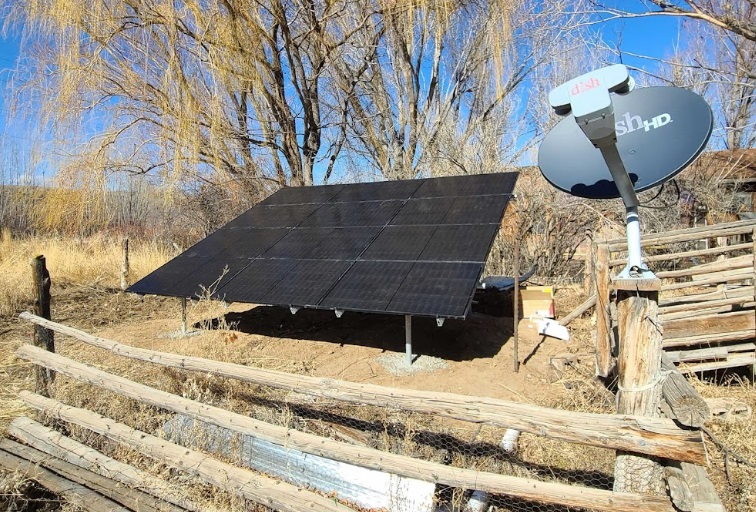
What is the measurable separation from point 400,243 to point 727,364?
4.14 m

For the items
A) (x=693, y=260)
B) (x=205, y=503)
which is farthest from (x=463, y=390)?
(x=693, y=260)

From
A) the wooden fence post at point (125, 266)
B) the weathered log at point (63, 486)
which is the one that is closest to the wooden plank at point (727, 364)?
the weathered log at point (63, 486)

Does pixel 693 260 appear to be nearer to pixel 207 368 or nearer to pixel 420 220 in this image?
pixel 420 220

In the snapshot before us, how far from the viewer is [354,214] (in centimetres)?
804

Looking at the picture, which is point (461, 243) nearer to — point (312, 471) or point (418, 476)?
point (312, 471)

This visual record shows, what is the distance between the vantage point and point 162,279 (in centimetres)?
740

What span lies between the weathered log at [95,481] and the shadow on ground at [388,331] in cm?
365

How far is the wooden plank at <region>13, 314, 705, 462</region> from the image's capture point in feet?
7.49

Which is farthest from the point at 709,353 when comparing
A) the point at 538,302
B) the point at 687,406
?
the point at 687,406

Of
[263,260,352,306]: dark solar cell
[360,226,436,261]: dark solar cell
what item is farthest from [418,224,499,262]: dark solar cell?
[263,260,352,306]: dark solar cell

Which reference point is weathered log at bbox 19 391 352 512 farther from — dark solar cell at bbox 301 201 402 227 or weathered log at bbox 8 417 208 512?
dark solar cell at bbox 301 201 402 227

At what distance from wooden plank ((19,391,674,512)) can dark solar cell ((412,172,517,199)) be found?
16.6 ft

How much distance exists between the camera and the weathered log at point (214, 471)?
295cm

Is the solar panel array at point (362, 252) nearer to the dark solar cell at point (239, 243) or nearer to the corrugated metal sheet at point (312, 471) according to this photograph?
the dark solar cell at point (239, 243)
